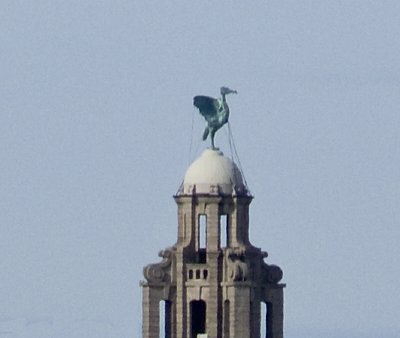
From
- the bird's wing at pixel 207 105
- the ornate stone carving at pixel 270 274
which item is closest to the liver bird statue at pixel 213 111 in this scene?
the bird's wing at pixel 207 105

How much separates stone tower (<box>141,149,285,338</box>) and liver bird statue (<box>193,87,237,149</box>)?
1.25 m

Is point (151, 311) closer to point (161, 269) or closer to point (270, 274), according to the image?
point (161, 269)

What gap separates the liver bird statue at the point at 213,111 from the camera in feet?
595

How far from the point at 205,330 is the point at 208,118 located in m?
8.25

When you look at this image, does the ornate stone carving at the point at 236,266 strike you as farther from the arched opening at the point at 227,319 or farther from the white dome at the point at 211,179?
the white dome at the point at 211,179

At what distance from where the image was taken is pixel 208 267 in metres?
180

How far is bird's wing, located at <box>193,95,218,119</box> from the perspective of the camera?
181375mm

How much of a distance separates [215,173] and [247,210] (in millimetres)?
1937

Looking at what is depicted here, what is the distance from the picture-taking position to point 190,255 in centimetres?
18038

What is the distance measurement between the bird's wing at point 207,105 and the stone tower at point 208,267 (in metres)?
1.77

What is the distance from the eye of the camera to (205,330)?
180m

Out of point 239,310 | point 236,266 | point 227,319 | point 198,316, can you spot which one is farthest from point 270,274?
point 198,316

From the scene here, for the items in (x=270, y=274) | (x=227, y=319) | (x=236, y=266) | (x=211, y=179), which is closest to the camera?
(x=236, y=266)

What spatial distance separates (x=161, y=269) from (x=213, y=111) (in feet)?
21.3
